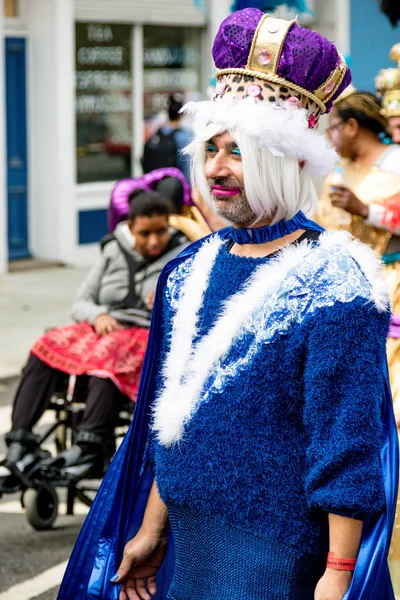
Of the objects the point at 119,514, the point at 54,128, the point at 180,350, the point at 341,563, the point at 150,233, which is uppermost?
the point at 180,350

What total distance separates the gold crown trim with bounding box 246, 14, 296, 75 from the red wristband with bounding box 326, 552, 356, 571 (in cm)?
106

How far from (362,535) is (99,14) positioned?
512 inches

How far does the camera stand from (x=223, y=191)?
2750mm

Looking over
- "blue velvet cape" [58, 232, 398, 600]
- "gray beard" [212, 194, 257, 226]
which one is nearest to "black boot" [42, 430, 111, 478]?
"blue velvet cape" [58, 232, 398, 600]

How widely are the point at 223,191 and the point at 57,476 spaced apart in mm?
3137

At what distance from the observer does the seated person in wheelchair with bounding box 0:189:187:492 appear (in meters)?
5.72

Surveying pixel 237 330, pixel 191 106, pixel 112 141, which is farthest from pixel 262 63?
pixel 112 141

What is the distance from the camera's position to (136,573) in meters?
3.00

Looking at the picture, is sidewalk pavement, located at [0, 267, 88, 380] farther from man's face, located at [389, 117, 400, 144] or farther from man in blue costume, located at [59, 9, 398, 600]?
man in blue costume, located at [59, 9, 398, 600]

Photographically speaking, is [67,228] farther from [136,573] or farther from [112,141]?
[136,573]

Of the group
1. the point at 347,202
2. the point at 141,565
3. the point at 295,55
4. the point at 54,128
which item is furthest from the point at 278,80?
the point at 54,128

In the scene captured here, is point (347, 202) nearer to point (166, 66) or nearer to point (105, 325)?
point (105, 325)

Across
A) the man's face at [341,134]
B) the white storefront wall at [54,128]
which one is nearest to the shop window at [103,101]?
the white storefront wall at [54,128]

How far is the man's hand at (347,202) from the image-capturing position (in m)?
4.80
